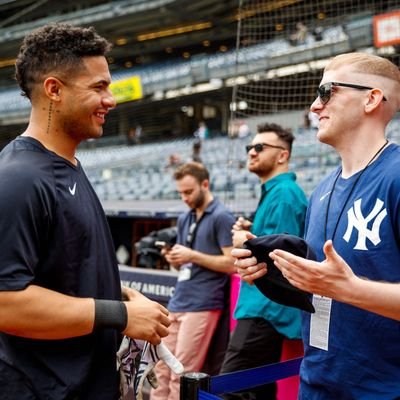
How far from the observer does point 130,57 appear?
33125mm

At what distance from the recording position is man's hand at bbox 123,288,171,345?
1.57 metres

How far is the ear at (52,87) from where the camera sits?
1.63 meters

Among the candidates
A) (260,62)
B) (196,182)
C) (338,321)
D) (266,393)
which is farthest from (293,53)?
(338,321)

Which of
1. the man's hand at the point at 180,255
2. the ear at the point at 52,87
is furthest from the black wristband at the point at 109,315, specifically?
A: the man's hand at the point at 180,255

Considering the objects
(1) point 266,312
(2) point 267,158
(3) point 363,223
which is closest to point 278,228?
(1) point 266,312

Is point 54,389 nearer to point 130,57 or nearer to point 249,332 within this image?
point 249,332

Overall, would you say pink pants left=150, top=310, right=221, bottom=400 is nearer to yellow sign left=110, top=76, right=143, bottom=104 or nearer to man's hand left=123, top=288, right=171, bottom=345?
man's hand left=123, top=288, right=171, bottom=345

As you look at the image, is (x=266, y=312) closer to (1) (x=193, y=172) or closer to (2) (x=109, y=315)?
(1) (x=193, y=172)

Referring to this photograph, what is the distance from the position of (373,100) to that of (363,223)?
45cm

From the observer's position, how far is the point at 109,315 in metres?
1.52

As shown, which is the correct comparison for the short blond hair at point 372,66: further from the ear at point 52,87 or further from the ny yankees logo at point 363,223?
the ear at point 52,87

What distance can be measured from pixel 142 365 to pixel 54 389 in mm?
414

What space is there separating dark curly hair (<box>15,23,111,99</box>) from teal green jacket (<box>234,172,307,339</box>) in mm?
1749

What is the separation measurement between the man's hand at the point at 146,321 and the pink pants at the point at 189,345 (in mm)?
2430
